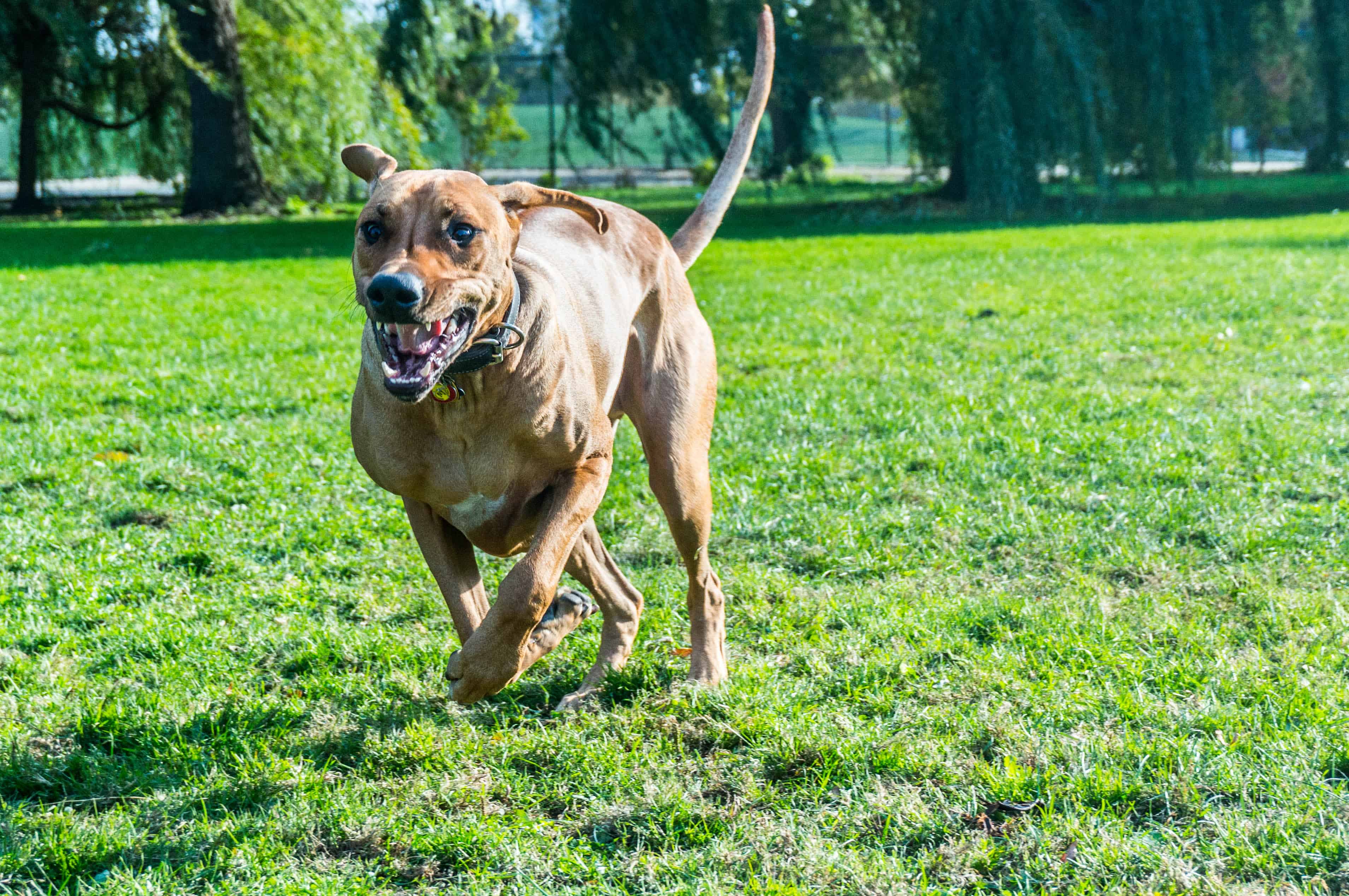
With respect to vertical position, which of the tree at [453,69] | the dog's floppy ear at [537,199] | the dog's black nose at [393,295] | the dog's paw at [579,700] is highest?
the tree at [453,69]

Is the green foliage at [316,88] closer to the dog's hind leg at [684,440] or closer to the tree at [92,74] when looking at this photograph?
the tree at [92,74]

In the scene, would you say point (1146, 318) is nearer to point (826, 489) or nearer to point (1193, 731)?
point (826, 489)

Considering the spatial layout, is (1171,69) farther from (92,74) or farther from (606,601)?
(92,74)

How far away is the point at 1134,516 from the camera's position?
5207 millimetres

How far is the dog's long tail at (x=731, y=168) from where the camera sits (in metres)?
4.62

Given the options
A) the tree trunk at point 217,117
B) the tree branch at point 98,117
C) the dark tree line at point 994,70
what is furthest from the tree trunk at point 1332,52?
the tree branch at point 98,117

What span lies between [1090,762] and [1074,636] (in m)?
0.87

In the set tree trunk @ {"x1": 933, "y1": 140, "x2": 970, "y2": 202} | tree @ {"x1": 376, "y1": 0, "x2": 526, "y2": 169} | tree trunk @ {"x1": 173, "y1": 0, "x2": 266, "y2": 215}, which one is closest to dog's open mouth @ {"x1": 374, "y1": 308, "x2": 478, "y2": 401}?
tree trunk @ {"x1": 173, "y1": 0, "x2": 266, "y2": 215}

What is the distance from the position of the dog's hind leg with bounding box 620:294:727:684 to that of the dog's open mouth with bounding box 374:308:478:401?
Answer: 107 centimetres

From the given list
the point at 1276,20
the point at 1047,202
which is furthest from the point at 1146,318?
the point at 1276,20

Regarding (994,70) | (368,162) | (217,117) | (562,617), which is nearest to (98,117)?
(217,117)

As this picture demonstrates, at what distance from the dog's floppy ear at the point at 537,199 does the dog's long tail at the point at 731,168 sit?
3.14 ft

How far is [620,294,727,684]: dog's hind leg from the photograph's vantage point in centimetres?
390

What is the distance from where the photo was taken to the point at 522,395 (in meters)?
3.26
